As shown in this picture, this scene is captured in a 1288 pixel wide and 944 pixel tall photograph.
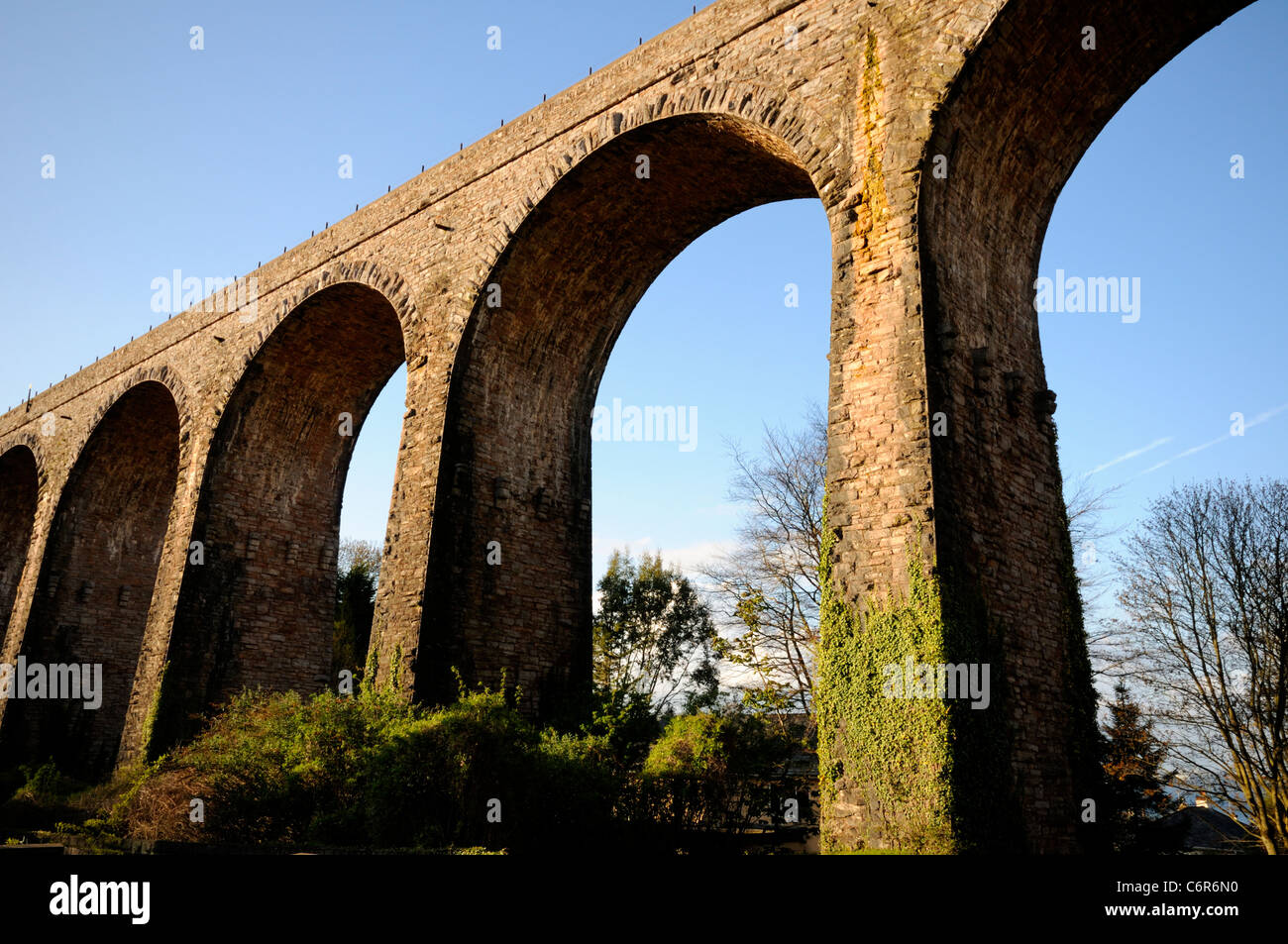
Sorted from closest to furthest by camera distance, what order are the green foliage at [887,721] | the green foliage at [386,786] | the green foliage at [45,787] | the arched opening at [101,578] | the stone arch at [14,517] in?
the green foliage at [887,721], the green foliage at [386,786], the green foliage at [45,787], the arched opening at [101,578], the stone arch at [14,517]

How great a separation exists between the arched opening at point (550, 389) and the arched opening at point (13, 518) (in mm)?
18551

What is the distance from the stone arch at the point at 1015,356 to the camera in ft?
25.0

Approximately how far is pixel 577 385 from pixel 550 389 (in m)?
0.51

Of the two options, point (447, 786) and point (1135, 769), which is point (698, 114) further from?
point (1135, 769)

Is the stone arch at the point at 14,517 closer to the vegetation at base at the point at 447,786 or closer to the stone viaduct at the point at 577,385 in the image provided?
the stone viaduct at the point at 577,385

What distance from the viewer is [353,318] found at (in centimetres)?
1577

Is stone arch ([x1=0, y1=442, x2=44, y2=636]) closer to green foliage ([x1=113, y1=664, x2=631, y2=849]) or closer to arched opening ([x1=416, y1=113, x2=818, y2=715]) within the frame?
arched opening ([x1=416, y1=113, x2=818, y2=715])

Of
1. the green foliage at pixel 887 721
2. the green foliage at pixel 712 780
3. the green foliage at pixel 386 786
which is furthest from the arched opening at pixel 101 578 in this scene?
the green foliage at pixel 887 721

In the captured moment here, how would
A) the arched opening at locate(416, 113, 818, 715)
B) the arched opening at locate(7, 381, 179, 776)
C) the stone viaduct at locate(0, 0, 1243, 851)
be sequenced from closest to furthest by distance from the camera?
the stone viaduct at locate(0, 0, 1243, 851), the arched opening at locate(416, 113, 818, 715), the arched opening at locate(7, 381, 179, 776)

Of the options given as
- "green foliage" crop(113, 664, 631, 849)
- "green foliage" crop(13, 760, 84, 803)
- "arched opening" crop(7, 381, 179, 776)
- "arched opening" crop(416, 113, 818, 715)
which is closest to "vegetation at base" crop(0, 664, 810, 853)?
"green foliage" crop(113, 664, 631, 849)

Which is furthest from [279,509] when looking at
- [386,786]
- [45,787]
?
[386,786]

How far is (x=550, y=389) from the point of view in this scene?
13.4 metres

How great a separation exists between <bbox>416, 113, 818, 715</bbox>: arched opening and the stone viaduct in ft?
0.14

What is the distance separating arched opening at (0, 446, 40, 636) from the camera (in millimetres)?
24672
